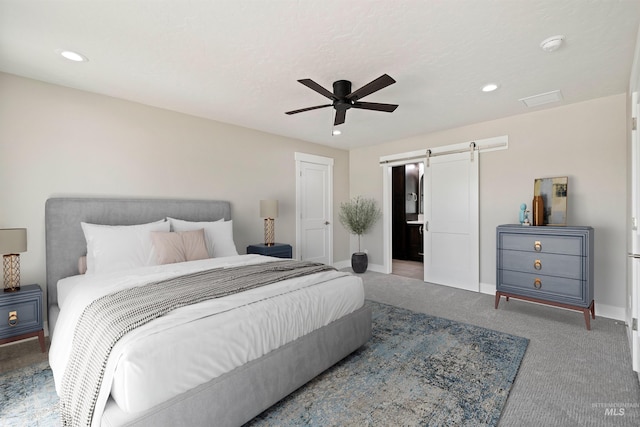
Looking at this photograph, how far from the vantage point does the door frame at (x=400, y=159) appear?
13.8ft

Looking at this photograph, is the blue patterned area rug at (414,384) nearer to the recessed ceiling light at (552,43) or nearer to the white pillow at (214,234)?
the white pillow at (214,234)

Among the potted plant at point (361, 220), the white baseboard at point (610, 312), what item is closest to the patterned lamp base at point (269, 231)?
the potted plant at point (361, 220)

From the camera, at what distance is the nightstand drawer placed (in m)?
2.45

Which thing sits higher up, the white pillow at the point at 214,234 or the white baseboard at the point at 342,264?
the white pillow at the point at 214,234

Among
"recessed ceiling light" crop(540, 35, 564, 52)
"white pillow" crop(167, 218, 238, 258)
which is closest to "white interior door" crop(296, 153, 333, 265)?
"white pillow" crop(167, 218, 238, 258)

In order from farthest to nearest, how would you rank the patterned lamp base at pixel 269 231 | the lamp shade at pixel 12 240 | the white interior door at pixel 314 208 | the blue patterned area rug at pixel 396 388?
1. the white interior door at pixel 314 208
2. the patterned lamp base at pixel 269 231
3. the lamp shade at pixel 12 240
4. the blue patterned area rug at pixel 396 388

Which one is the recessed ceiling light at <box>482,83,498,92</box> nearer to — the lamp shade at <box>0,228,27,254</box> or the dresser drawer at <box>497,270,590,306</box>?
the dresser drawer at <box>497,270,590,306</box>

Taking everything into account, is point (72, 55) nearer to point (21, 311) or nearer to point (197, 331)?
point (21, 311)

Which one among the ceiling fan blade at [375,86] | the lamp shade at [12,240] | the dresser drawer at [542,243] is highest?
the ceiling fan blade at [375,86]

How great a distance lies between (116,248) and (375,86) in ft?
9.12

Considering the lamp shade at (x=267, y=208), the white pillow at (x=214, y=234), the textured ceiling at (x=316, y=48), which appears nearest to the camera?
the textured ceiling at (x=316, y=48)

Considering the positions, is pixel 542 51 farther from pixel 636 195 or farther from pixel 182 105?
pixel 182 105

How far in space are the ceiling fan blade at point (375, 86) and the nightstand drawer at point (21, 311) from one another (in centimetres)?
327

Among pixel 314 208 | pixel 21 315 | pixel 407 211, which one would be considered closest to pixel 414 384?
pixel 21 315
